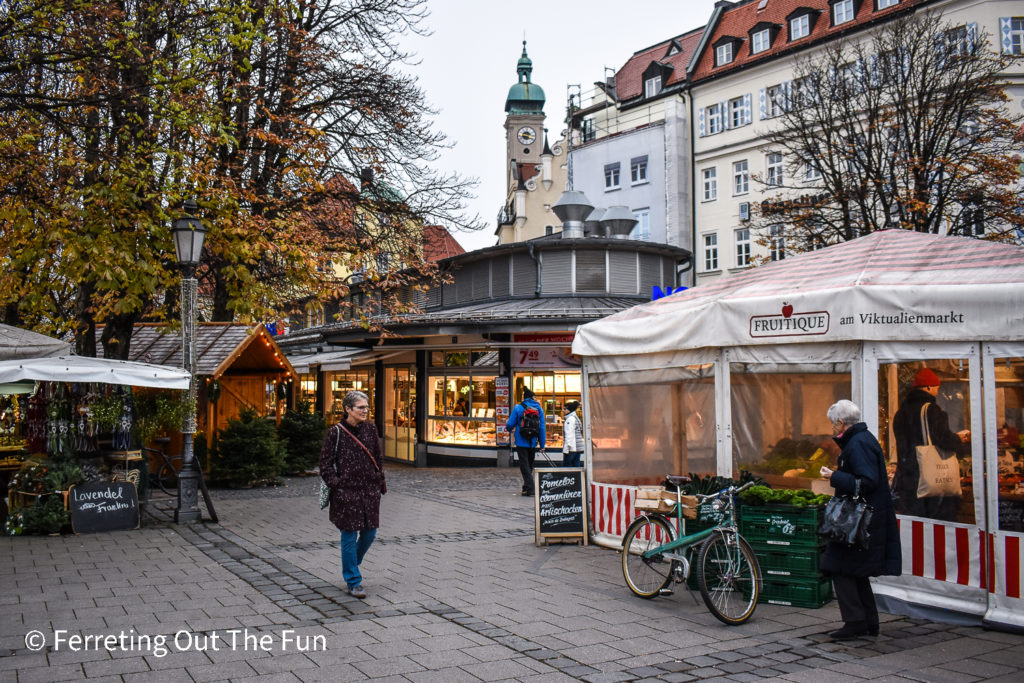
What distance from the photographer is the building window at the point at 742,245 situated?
128 feet

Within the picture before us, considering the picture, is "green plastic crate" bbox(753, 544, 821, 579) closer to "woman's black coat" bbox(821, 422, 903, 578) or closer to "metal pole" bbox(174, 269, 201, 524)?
"woman's black coat" bbox(821, 422, 903, 578)

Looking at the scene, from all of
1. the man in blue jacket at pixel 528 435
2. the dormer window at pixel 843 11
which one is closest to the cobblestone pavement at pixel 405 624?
the man in blue jacket at pixel 528 435

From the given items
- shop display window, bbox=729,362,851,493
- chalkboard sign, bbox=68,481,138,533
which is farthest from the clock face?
shop display window, bbox=729,362,851,493

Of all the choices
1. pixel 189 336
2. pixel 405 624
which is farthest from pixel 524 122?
pixel 405 624

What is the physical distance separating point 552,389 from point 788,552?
13792mm

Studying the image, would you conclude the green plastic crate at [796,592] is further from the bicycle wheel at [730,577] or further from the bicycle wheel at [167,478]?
the bicycle wheel at [167,478]

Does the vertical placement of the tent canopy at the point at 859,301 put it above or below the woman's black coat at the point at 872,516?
Result: above

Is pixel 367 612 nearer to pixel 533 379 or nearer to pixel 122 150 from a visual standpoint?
pixel 122 150

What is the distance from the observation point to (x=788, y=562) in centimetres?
710

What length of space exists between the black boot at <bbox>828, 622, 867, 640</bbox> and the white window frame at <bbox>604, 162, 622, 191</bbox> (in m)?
39.0

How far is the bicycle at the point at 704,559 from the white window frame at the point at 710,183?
3518 centimetres

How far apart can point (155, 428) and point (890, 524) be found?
11398 mm

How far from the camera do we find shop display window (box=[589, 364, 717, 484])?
884 cm

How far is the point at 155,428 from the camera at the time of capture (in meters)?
13.9
